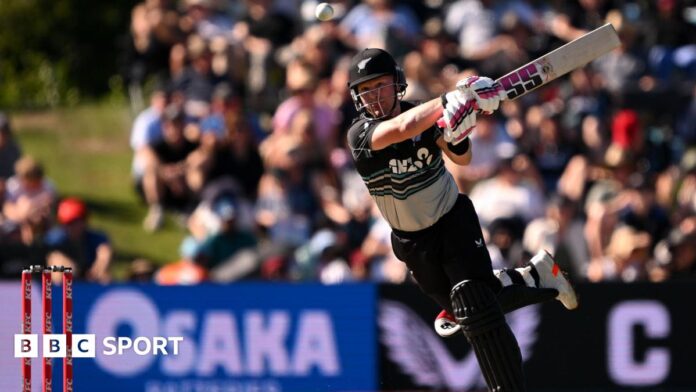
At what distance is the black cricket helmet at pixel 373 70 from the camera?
7.44 m

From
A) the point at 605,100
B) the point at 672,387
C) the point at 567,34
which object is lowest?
the point at 672,387

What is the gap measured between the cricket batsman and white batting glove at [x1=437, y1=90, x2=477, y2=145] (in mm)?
→ 177

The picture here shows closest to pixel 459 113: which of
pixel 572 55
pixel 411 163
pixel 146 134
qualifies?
pixel 411 163

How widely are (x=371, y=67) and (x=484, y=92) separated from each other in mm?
730

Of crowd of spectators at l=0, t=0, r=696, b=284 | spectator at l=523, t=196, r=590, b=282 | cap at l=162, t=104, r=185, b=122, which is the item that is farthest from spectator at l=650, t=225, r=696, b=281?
cap at l=162, t=104, r=185, b=122

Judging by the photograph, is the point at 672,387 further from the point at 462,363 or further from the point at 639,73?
the point at 639,73

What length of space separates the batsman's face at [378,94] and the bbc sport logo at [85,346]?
208cm

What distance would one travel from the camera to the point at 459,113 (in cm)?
697

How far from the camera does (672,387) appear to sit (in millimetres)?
11062

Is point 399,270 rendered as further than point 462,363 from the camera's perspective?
Yes

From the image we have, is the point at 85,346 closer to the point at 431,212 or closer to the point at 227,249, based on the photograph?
the point at 431,212

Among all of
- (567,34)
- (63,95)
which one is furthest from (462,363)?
(63,95)

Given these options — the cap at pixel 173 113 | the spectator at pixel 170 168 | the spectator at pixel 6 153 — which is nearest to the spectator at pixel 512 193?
the spectator at pixel 170 168

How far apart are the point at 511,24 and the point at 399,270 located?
12.1ft
